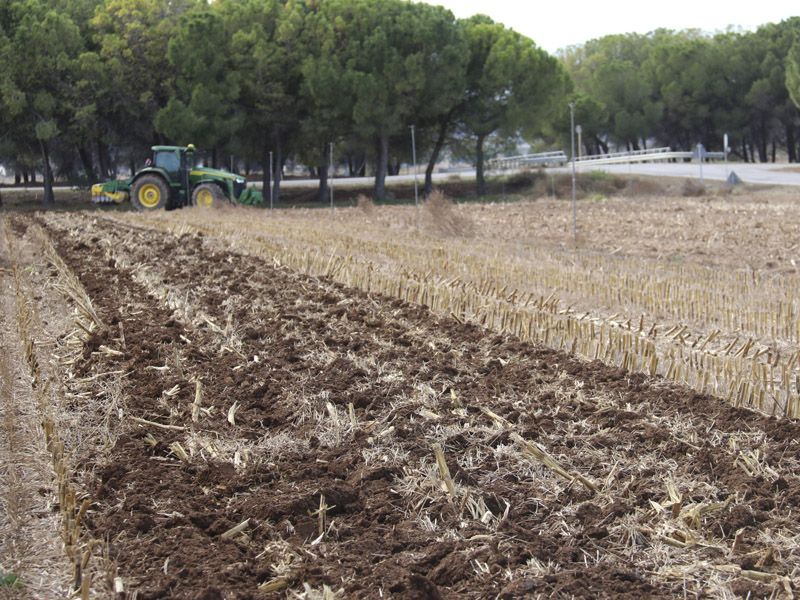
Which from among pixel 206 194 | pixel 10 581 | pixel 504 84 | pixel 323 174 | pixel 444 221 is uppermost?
pixel 504 84

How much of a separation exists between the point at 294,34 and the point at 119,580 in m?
35.0

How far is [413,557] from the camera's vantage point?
3.77 meters

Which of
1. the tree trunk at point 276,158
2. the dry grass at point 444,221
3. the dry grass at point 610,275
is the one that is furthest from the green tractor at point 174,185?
the tree trunk at point 276,158

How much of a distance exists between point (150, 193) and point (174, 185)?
774mm

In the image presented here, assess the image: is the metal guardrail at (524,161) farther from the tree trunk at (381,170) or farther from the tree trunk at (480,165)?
the tree trunk at (381,170)

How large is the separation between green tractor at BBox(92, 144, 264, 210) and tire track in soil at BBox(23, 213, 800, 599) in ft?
58.1

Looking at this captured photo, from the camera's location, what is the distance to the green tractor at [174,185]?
25.1 m

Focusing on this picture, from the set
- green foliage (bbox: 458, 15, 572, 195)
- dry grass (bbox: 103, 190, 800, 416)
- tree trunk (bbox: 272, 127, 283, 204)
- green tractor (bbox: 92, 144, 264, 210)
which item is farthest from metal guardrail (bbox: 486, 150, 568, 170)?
dry grass (bbox: 103, 190, 800, 416)

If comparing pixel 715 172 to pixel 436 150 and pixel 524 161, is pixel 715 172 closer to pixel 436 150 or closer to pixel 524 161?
pixel 436 150

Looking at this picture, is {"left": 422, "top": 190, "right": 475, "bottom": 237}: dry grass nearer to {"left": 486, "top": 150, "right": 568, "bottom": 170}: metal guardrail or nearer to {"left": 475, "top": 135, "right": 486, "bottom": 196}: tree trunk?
{"left": 475, "top": 135, "right": 486, "bottom": 196}: tree trunk

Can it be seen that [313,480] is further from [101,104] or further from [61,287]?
[101,104]

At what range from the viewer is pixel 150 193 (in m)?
25.4

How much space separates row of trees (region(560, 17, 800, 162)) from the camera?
178ft

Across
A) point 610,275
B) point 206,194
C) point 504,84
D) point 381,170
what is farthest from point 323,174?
point 610,275
